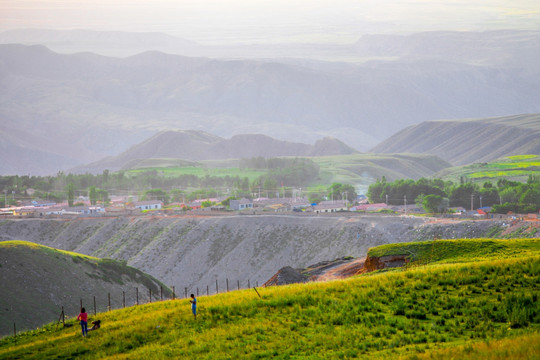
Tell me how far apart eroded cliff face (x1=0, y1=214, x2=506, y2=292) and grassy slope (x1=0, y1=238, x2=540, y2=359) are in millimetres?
63295

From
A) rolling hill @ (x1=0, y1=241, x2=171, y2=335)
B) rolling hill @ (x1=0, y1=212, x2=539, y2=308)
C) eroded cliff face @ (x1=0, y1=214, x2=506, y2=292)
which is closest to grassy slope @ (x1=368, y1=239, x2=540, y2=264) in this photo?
rolling hill @ (x1=0, y1=241, x2=171, y2=335)

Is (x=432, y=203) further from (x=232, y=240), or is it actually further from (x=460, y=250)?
(x=460, y=250)

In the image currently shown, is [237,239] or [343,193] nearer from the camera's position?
→ [237,239]

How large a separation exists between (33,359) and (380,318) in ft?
54.2

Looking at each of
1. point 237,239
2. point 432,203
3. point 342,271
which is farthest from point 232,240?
point 342,271

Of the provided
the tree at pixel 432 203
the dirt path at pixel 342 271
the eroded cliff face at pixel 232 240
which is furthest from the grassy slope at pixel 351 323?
the tree at pixel 432 203

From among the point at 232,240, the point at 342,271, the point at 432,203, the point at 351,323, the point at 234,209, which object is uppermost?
the point at 234,209

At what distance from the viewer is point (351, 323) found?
30109 mm

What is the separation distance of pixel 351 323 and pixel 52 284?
168ft

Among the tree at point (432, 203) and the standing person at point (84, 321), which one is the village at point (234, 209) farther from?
the standing person at point (84, 321)

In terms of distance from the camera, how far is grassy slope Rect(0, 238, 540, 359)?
2659 centimetres

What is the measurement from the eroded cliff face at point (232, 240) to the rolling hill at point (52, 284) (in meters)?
17.7

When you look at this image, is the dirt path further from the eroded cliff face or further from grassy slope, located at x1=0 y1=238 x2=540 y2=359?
the eroded cliff face

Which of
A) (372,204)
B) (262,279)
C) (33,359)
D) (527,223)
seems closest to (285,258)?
(262,279)
